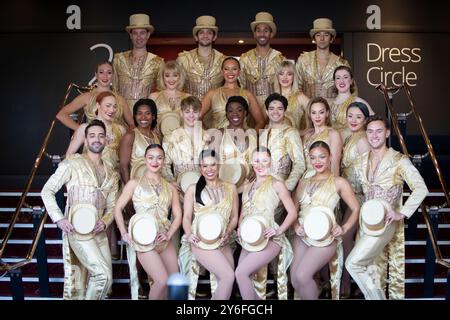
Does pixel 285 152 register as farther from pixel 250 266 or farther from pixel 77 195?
pixel 77 195

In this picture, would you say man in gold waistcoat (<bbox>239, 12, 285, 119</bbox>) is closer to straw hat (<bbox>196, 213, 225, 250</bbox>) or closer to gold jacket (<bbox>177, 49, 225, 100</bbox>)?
gold jacket (<bbox>177, 49, 225, 100</bbox>)

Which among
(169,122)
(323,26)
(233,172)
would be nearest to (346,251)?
(233,172)

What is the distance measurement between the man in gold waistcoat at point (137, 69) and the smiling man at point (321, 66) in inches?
55.6

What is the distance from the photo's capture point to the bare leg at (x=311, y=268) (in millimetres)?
7727

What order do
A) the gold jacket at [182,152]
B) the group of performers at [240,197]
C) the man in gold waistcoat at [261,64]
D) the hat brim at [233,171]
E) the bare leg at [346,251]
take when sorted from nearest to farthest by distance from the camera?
the group of performers at [240,197]
the bare leg at [346,251]
the hat brim at [233,171]
the gold jacket at [182,152]
the man in gold waistcoat at [261,64]

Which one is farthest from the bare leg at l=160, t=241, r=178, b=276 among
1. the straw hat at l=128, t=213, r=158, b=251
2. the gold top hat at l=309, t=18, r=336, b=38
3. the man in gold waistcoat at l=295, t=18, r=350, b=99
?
the gold top hat at l=309, t=18, r=336, b=38

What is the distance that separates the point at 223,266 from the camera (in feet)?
25.2

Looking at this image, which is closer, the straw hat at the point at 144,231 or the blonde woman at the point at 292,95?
the straw hat at the point at 144,231

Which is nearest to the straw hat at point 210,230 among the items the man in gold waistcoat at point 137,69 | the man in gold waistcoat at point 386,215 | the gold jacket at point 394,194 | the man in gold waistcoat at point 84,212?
the man in gold waistcoat at point 84,212

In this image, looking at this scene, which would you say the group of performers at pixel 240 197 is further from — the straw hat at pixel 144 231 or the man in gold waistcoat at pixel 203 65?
the man in gold waistcoat at pixel 203 65

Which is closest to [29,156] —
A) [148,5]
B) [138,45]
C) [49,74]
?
[49,74]
